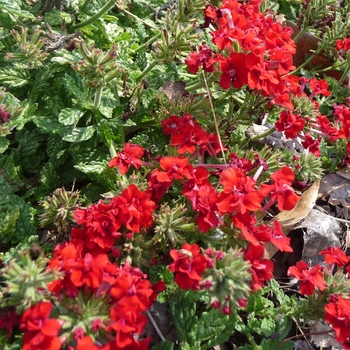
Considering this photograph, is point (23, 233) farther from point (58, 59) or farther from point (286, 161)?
point (286, 161)

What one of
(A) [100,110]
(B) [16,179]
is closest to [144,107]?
(A) [100,110]

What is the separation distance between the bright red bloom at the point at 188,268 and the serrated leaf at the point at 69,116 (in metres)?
1.19

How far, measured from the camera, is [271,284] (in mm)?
2711

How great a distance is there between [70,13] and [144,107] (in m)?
1.02

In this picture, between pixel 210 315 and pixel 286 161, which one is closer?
pixel 210 315

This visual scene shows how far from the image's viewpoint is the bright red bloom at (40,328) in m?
1.77

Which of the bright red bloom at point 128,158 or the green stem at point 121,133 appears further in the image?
the green stem at point 121,133

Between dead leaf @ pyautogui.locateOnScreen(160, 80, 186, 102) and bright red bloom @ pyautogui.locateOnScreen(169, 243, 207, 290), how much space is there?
1.61 m

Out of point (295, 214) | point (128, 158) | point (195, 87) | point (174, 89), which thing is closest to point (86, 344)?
point (128, 158)

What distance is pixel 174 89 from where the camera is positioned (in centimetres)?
351

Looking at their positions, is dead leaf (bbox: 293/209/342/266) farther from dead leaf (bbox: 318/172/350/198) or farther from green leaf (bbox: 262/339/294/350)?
green leaf (bbox: 262/339/294/350)

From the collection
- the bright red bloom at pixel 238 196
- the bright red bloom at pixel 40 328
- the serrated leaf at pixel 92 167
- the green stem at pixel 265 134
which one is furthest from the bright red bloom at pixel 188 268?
the green stem at pixel 265 134

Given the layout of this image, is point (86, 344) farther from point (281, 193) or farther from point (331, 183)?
point (331, 183)

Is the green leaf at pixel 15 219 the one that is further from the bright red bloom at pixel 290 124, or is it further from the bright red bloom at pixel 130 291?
the bright red bloom at pixel 290 124
